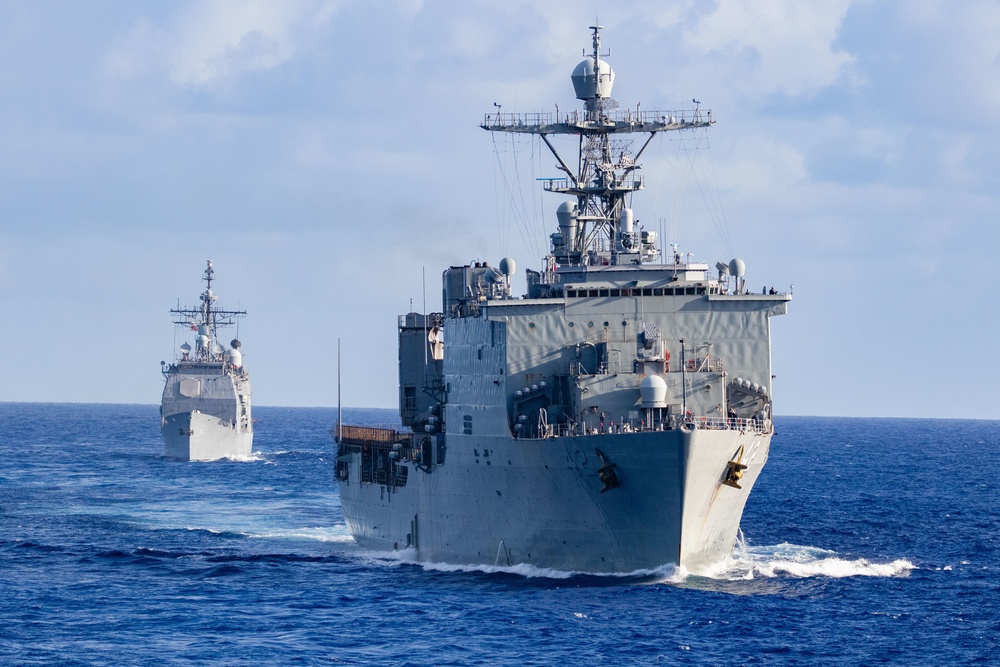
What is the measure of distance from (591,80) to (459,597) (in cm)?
1476

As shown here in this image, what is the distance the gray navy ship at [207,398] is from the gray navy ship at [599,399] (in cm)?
5804

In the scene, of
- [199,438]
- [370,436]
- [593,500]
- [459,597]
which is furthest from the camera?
[199,438]

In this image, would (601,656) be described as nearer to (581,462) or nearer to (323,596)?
(581,462)

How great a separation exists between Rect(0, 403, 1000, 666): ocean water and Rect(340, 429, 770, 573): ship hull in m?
0.60

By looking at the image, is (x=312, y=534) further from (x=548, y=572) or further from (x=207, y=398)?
(x=207, y=398)

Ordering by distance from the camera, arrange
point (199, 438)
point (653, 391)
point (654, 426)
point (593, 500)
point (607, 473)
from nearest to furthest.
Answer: point (607, 473), point (653, 391), point (654, 426), point (593, 500), point (199, 438)

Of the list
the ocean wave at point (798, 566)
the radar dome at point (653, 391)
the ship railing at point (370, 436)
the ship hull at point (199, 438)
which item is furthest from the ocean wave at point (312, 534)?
the ship hull at point (199, 438)

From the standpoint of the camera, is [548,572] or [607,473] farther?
[548,572]

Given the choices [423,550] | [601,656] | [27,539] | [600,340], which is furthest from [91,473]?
[601,656]

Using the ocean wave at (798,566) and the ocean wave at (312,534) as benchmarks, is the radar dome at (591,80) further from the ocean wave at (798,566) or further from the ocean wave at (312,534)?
the ocean wave at (312,534)

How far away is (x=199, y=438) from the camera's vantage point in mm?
97188

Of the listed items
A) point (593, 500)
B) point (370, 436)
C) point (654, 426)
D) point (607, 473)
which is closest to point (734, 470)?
point (654, 426)

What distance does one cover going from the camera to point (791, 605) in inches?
1336

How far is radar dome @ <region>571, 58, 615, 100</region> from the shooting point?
135 ft
